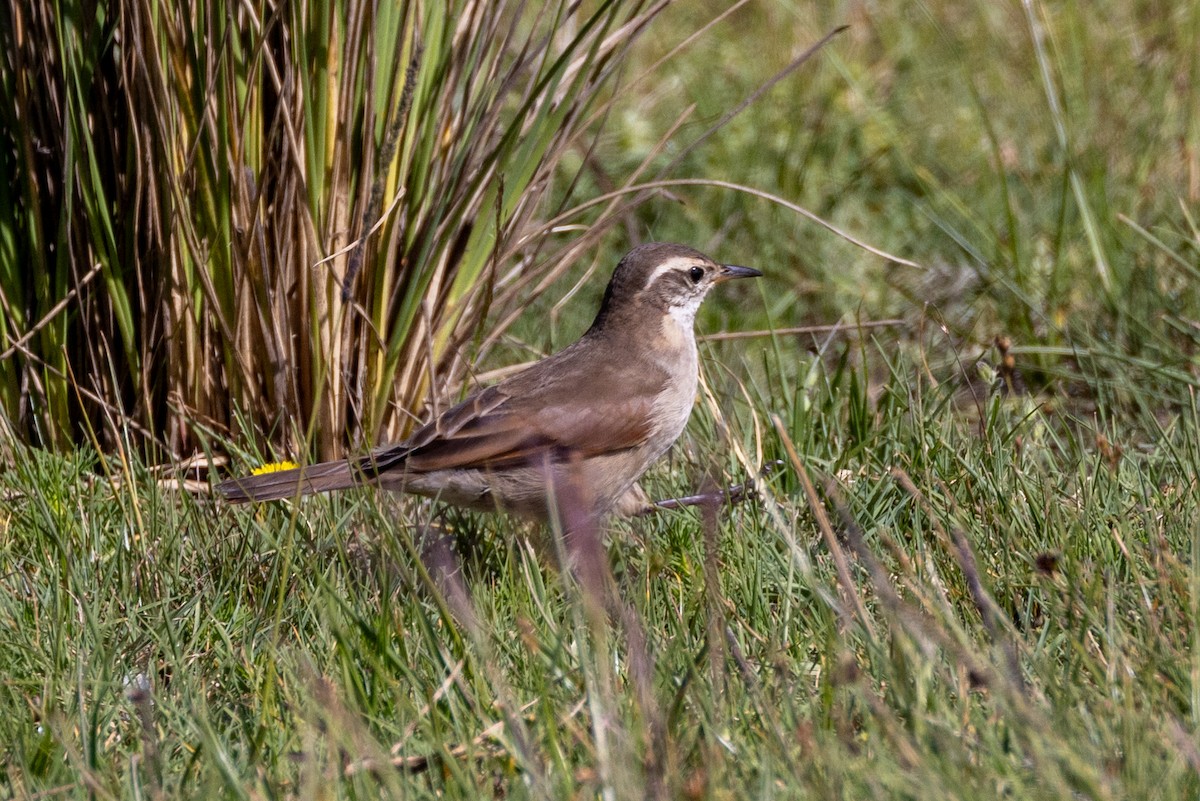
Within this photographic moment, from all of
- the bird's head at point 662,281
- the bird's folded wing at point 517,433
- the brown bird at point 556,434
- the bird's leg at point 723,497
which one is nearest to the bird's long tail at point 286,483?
the brown bird at point 556,434

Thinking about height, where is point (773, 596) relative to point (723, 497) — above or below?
below

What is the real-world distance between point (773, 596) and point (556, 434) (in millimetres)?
1008

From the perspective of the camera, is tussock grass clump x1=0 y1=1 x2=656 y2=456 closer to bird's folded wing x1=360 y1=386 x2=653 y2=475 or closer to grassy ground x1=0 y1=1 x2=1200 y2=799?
bird's folded wing x1=360 y1=386 x2=653 y2=475

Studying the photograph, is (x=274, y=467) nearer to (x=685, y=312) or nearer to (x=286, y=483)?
(x=286, y=483)

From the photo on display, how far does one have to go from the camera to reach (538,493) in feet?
15.6

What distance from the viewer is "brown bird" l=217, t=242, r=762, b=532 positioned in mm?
4570

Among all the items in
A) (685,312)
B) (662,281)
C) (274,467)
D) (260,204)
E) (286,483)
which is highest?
(260,204)

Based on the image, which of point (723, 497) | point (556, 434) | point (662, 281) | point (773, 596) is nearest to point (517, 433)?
point (556, 434)

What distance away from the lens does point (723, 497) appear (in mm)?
4320

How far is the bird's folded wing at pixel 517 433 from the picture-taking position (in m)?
4.60

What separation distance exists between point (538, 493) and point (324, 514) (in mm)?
701

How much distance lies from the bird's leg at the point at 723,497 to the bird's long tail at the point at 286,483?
97 cm

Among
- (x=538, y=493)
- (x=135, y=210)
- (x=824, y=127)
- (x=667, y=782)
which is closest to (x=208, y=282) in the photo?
(x=135, y=210)

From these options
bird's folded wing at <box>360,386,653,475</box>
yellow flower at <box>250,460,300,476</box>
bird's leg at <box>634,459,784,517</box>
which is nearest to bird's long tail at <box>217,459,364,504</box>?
bird's folded wing at <box>360,386,653,475</box>
